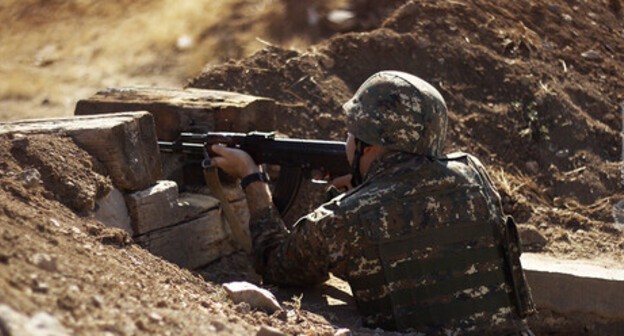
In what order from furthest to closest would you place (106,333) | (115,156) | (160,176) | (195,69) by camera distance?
(195,69) < (160,176) < (115,156) < (106,333)

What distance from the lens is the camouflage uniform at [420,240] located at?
13.9ft

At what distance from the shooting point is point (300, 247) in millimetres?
4453

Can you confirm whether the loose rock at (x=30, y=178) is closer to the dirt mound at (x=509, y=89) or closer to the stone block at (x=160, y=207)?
the stone block at (x=160, y=207)

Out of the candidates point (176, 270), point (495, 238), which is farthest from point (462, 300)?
point (176, 270)

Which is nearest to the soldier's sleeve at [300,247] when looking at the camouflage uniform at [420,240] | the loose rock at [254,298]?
the camouflage uniform at [420,240]

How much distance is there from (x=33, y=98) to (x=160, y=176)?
11.0 feet

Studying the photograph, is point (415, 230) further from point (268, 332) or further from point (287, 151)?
point (287, 151)

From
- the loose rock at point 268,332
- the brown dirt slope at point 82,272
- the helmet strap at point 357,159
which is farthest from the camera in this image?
the helmet strap at point 357,159

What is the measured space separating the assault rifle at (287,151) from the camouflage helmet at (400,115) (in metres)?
0.82

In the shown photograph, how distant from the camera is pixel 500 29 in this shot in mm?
8898

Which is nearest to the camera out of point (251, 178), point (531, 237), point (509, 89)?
point (251, 178)

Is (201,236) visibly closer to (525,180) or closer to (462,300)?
(462,300)

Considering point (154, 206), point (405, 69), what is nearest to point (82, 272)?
point (154, 206)

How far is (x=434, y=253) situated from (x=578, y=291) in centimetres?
197
